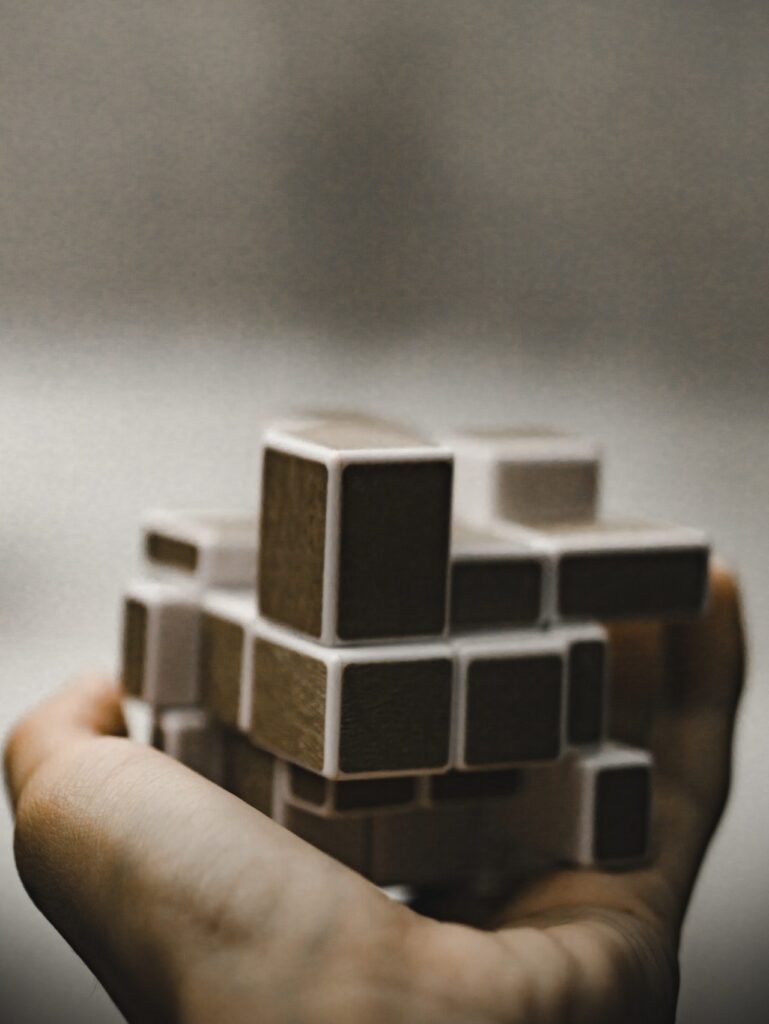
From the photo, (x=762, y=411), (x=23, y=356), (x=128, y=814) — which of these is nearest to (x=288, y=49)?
(x=23, y=356)

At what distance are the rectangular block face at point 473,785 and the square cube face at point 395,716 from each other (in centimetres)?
3

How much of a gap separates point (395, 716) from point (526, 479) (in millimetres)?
137

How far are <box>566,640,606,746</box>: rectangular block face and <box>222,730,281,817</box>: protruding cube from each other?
4.1 inches

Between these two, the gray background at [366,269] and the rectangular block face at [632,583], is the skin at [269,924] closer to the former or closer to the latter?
the rectangular block face at [632,583]

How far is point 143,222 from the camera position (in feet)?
2.46

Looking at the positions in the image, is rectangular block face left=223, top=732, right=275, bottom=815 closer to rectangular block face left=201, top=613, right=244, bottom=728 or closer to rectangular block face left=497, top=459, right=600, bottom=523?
rectangular block face left=201, top=613, right=244, bottom=728

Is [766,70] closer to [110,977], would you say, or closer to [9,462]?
[9,462]

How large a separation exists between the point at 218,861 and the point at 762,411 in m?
0.63

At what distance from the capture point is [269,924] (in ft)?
1.21

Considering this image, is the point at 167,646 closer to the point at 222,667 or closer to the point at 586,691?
the point at 222,667

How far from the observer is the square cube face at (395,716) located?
42cm

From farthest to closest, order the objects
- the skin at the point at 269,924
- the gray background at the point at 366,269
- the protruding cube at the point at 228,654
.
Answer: the gray background at the point at 366,269, the protruding cube at the point at 228,654, the skin at the point at 269,924

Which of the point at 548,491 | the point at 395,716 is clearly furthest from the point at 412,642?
the point at 548,491

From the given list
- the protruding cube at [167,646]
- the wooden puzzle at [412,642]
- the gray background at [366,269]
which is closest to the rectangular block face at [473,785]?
the wooden puzzle at [412,642]
